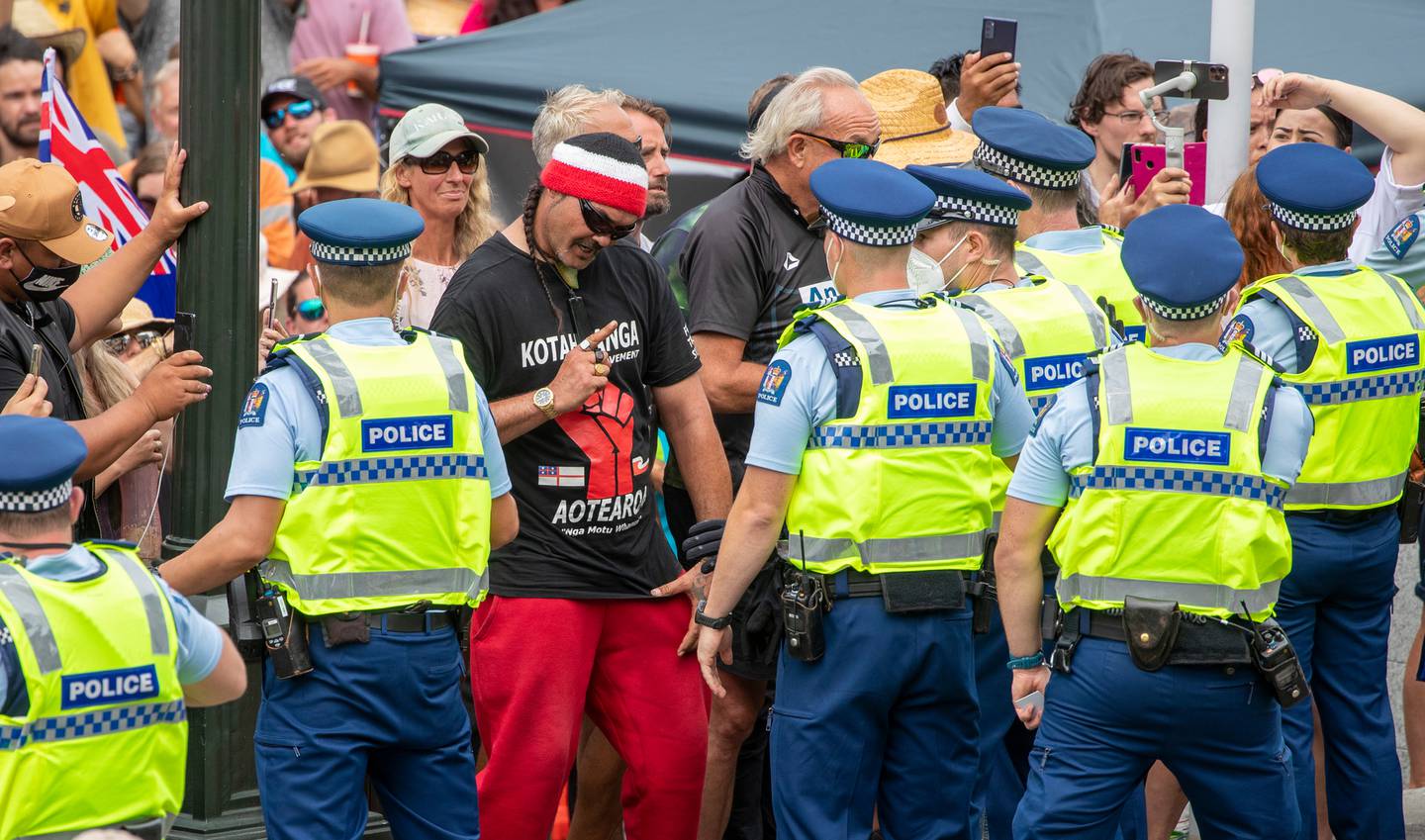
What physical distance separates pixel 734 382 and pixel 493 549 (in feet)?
3.49

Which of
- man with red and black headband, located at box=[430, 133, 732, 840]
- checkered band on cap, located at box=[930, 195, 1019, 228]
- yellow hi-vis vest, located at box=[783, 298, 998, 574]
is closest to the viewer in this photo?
yellow hi-vis vest, located at box=[783, 298, 998, 574]

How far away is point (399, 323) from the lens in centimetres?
595

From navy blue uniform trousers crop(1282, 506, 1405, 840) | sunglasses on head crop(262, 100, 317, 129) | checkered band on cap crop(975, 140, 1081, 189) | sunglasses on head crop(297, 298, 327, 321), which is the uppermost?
checkered band on cap crop(975, 140, 1081, 189)

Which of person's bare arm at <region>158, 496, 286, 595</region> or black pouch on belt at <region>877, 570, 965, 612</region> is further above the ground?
person's bare arm at <region>158, 496, 286, 595</region>

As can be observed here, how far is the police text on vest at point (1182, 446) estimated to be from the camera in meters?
4.10

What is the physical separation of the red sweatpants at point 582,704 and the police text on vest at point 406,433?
0.89 metres

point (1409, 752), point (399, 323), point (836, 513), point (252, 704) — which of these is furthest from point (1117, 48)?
point (252, 704)

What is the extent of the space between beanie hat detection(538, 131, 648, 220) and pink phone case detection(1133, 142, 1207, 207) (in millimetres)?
1985

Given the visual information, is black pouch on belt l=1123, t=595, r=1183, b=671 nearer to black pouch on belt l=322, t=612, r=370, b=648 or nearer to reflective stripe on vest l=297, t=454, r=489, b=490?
reflective stripe on vest l=297, t=454, r=489, b=490

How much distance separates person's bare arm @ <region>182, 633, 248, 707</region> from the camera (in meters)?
3.61

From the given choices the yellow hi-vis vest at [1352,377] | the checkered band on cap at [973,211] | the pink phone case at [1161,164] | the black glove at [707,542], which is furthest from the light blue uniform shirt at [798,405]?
the pink phone case at [1161,164]

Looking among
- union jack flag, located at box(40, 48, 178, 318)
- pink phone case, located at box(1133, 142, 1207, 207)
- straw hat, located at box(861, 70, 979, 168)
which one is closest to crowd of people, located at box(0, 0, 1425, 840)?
pink phone case, located at box(1133, 142, 1207, 207)

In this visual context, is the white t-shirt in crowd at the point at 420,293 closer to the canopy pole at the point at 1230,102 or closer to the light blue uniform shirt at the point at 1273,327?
the light blue uniform shirt at the point at 1273,327

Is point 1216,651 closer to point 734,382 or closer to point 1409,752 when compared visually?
point 734,382
